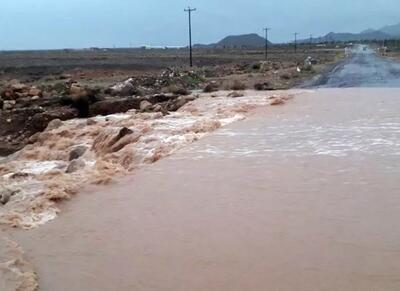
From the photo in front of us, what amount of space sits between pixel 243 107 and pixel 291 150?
766 cm

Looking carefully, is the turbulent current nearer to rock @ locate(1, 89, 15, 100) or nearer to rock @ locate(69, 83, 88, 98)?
rock @ locate(69, 83, 88, 98)

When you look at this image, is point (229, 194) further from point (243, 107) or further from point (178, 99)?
point (178, 99)

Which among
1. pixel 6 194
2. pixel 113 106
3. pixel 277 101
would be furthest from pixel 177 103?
pixel 6 194

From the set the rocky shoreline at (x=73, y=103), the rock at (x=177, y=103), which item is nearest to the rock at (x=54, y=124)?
the rocky shoreline at (x=73, y=103)

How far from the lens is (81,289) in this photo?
5508 millimetres

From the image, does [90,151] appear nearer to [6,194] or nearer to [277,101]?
[6,194]

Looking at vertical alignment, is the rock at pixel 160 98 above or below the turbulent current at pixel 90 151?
above

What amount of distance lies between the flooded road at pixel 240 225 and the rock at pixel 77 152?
3.21 m

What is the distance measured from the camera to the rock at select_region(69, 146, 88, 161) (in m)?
13.9

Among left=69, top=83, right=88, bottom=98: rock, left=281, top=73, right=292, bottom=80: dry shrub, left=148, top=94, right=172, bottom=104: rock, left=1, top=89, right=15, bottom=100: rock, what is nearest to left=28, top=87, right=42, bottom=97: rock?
left=1, top=89, right=15, bottom=100: rock

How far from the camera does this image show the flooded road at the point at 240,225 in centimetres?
564

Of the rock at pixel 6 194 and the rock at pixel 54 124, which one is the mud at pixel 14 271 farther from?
the rock at pixel 54 124

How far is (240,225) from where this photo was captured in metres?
7.17

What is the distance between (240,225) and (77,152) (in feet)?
25.6
